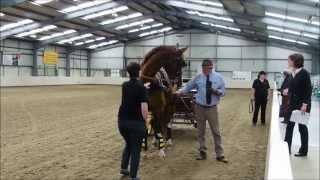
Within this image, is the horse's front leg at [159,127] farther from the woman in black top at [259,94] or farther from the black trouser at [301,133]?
the woman in black top at [259,94]

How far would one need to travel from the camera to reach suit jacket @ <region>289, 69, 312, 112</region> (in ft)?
22.4

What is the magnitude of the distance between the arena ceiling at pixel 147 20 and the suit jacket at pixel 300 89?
13.3 m

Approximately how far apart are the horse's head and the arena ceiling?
13.5 meters

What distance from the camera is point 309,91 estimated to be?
692 centimetres

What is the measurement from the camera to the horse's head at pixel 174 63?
722 cm

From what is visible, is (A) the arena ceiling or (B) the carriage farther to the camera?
(A) the arena ceiling

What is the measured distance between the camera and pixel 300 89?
22.6 ft

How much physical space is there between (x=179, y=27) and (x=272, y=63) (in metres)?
10.8

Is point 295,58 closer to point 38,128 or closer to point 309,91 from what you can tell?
point 309,91

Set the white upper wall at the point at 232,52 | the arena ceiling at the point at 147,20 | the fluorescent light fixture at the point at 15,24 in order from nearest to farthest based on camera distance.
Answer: the arena ceiling at the point at 147,20 < the fluorescent light fixture at the point at 15,24 < the white upper wall at the point at 232,52

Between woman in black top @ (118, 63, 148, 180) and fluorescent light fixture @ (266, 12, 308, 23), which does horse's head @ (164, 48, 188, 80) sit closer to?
woman in black top @ (118, 63, 148, 180)

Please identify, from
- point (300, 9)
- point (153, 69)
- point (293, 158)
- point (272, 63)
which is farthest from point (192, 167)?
point (272, 63)

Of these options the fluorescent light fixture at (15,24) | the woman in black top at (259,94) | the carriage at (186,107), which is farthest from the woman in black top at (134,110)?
the fluorescent light fixture at (15,24)

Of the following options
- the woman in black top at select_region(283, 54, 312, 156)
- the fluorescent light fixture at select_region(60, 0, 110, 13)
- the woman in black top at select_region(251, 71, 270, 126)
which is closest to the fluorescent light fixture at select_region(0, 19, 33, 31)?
the fluorescent light fixture at select_region(60, 0, 110, 13)
